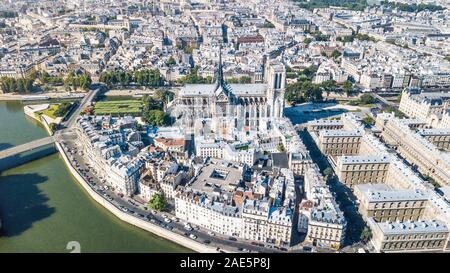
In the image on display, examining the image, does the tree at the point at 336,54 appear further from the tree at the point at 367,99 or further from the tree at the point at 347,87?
the tree at the point at 367,99

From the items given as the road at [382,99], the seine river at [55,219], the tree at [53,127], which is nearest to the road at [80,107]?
the tree at [53,127]

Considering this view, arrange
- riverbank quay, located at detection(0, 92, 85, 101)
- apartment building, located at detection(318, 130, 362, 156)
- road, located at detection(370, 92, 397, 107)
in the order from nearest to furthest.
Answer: apartment building, located at detection(318, 130, 362, 156) → road, located at detection(370, 92, 397, 107) → riverbank quay, located at detection(0, 92, 85, 101)

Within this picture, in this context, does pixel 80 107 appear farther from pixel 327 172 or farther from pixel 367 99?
pixel 367 99

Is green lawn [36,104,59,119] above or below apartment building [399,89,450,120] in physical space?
below

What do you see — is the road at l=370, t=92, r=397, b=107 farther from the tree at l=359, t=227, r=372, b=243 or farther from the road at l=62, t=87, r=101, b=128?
the road at l=62, t=87, r=101, b=128

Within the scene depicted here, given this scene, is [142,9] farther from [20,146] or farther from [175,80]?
[20,146]

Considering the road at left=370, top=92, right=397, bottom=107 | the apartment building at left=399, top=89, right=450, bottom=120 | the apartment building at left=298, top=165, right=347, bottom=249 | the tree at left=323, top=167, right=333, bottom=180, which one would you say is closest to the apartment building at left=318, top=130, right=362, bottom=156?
the tree at left=323, top=167, right=333, bottom=180

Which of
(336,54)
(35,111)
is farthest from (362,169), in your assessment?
(336,54)
